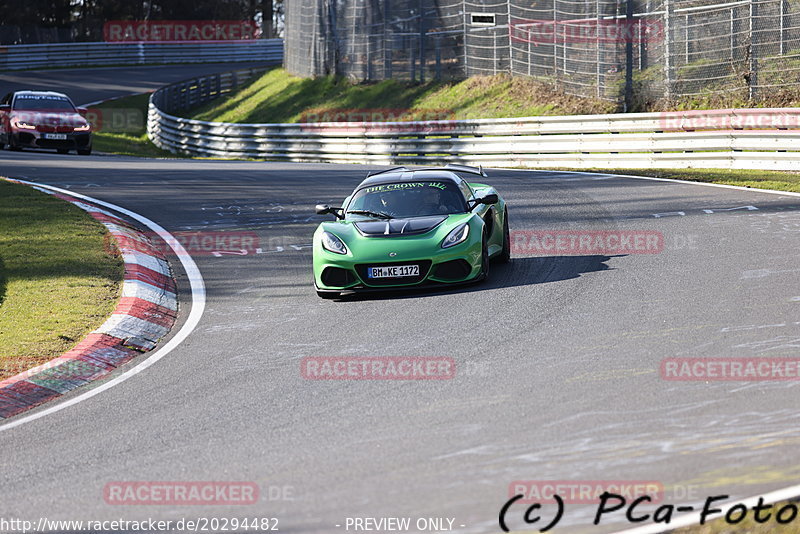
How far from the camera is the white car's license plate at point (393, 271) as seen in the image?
10953 millimetres

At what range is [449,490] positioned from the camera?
218 inches

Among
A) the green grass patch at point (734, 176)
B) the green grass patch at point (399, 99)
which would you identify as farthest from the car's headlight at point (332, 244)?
the green grass patch at point (399, 99)

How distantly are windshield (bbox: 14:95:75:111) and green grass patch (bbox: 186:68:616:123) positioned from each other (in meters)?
10.6

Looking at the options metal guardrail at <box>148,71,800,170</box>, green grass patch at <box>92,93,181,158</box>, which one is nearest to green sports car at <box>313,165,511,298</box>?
metal guardrail at <box>148,71,800,170</box>

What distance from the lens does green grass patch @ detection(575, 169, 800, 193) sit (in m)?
17.9

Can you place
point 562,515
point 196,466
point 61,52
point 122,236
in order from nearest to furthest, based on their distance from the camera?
point 562,515 < point 196,466 < point 122,236 < point 61,52

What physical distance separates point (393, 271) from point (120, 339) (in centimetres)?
282

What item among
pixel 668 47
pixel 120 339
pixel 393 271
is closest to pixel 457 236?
pixel 393 271

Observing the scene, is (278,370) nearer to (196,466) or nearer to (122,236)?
Answer: (196,466)

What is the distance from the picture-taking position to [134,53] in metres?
65.2

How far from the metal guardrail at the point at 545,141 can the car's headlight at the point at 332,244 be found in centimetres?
1212

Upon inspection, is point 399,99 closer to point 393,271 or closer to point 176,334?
point 393,271

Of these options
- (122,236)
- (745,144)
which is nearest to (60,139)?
(122,236)

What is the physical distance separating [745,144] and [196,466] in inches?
686
